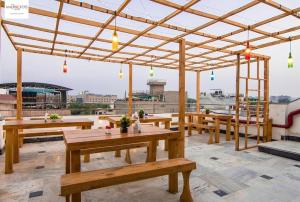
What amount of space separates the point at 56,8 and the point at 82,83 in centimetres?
2837

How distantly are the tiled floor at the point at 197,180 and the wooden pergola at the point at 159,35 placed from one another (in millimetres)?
905

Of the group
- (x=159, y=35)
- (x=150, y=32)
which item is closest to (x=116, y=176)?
(x=150, y=32)

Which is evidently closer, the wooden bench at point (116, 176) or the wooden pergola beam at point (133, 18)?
the wooden bench at point (116, 176)

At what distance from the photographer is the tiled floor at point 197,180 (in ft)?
8.57

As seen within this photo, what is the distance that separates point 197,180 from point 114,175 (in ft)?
5.54

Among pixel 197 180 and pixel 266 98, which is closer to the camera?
pixel 197 180

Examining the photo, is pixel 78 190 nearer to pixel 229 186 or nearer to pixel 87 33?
pixel 229 186

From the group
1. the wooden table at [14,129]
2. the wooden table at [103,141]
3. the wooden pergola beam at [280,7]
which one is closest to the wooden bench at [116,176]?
the wooden table at [103,141]

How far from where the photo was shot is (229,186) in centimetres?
296

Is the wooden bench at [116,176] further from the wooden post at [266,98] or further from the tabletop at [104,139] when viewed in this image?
the wooden post at [266,98]

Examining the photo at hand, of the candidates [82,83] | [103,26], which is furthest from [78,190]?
[82,83]

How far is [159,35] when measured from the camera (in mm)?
4629

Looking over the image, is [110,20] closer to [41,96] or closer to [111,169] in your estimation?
[111,169]

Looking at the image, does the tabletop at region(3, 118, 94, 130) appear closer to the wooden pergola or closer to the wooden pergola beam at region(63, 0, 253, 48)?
the wooden pergola
